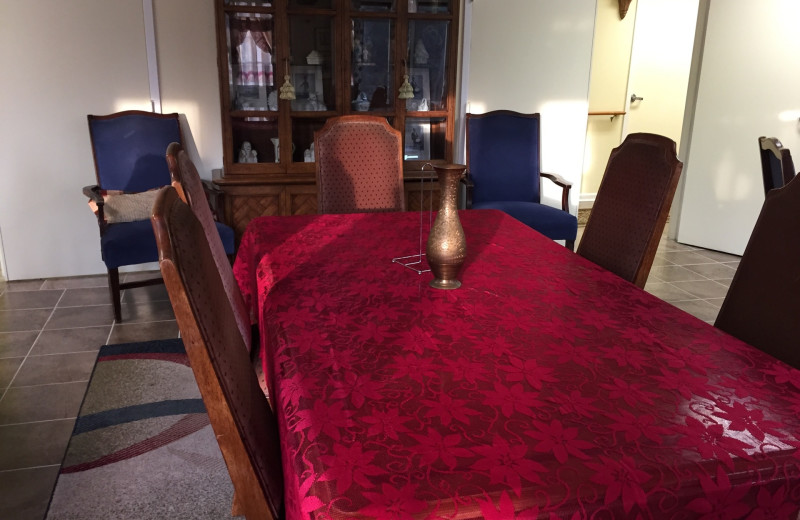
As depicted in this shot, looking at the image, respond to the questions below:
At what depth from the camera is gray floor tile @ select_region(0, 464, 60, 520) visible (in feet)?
5.55

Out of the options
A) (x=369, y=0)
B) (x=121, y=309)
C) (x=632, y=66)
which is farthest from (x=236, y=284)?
(x=632, y=66)

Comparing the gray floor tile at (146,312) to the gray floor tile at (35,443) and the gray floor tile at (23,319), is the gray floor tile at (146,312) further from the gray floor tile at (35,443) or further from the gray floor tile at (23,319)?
→ the gray floor tile at (35,443)

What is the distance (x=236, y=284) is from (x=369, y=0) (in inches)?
86.5

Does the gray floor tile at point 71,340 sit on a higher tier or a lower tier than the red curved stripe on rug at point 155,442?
higher

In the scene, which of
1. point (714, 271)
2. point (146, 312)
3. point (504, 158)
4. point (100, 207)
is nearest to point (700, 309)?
point (714, 271)

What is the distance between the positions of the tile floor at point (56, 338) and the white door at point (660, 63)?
1846 millimetres

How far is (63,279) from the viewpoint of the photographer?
349cm

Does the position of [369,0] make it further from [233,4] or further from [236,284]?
[236,284]

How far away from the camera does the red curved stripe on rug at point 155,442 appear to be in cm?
188

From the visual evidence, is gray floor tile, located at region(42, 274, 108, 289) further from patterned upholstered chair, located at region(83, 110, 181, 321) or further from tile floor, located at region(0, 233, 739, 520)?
patterned upholstered chair, located at region(83, 110, 181, 321)

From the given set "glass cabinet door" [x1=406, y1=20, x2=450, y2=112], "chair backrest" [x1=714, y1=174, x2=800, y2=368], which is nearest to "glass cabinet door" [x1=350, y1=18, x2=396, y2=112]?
"glass cabinet door" [x1=406, y1=20, x2=450, y2=112]

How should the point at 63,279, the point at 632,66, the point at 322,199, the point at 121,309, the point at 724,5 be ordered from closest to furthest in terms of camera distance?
the point at 322,199 → the point at 121,309 → the point at 63,279 → the point at 724,5 → the point at 632,66

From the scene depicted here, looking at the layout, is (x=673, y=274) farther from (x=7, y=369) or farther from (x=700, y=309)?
(x=7, y=369)

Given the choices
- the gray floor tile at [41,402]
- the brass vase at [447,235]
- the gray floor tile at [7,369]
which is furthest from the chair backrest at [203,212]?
the gray floor tile at [7,369]
